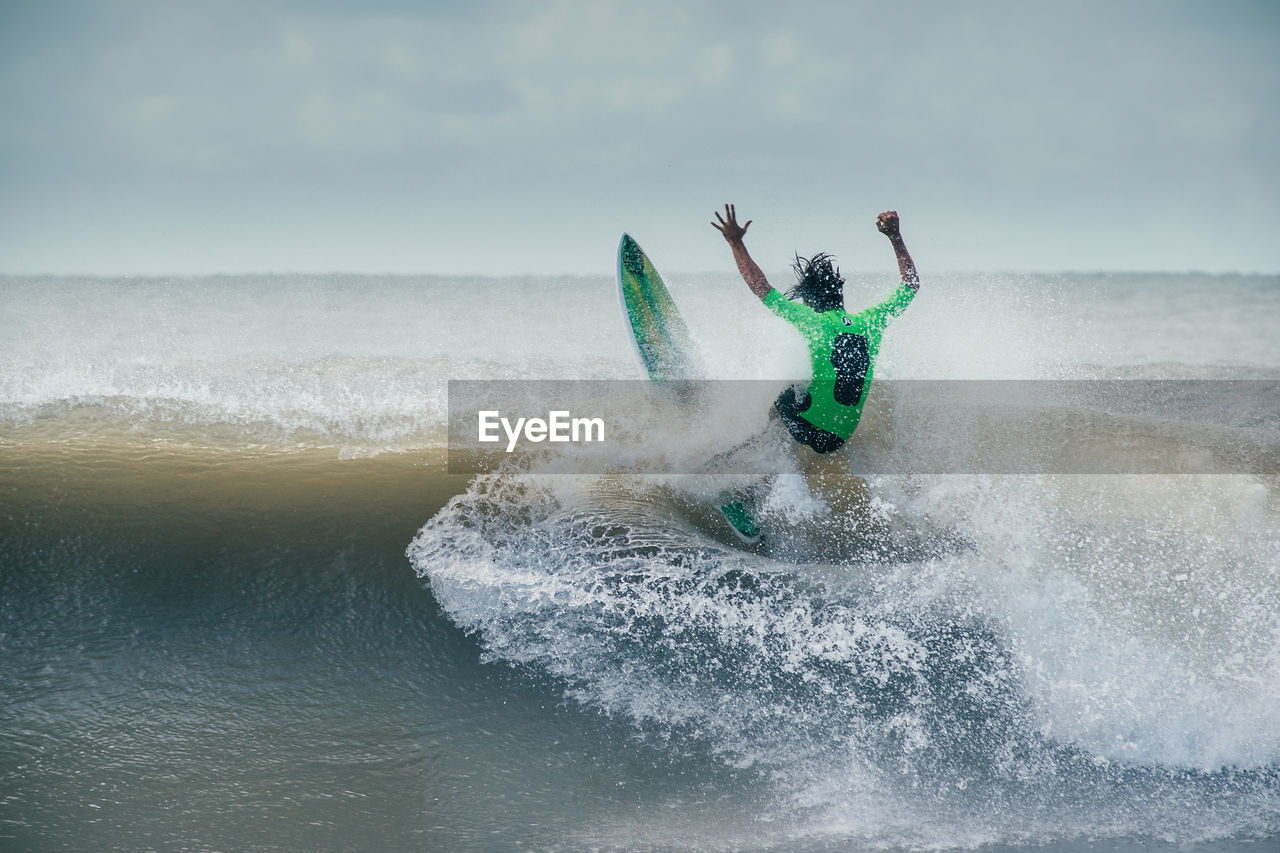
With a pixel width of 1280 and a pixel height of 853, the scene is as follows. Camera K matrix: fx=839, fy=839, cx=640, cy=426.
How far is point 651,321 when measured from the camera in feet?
18.2

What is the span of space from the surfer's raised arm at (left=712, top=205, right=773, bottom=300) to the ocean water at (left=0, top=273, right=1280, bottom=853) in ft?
1.99

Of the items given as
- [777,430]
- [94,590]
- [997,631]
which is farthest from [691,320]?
[94,590]

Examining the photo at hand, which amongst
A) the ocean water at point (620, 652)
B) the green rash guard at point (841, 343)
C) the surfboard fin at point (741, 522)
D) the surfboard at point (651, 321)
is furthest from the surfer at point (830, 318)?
the surfboard at point (651, 321)

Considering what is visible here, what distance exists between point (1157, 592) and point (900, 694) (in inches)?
54.0

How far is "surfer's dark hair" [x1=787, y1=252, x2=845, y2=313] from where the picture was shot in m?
4.15

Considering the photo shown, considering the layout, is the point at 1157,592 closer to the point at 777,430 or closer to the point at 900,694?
the point at 900,694

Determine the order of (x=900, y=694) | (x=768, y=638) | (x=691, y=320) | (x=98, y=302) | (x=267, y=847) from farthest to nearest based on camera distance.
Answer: (x=98, y=302) < (x=691, y=320) < (x=768, y=638) < (x=900, y=694) < (x=267, y=847)

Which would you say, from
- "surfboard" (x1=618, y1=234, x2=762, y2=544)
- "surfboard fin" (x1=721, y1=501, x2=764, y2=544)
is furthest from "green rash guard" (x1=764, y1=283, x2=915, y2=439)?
"surfboard" (x1=618, y1=234, x2=762, y2=544)

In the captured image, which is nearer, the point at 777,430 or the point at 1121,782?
the point at 1121,782

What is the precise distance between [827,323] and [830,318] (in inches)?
1.2

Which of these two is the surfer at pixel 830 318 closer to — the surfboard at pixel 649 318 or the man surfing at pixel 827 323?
the man surfing at pixel 827 323

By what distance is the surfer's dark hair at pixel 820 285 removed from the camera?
13.6 ft

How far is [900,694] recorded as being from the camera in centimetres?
323

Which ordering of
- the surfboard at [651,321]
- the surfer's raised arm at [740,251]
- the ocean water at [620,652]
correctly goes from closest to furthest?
the ocean water at [620,652] → the surfer's raised arm at [740,251] → the surfboard at [651,321]
